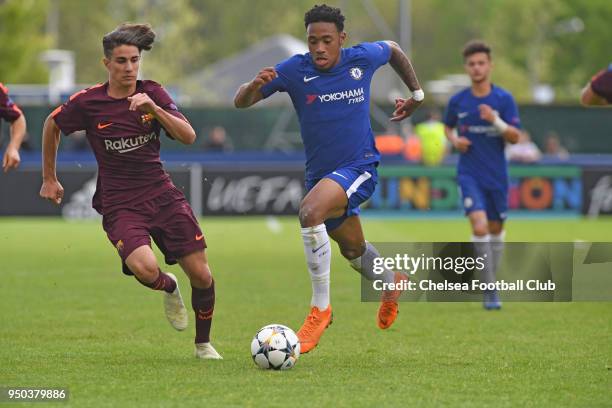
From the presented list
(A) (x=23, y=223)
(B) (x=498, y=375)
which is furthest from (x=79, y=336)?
(A) (x=23, y=223)

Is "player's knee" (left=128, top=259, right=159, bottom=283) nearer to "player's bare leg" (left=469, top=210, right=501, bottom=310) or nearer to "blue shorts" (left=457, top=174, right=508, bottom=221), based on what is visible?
"player's bare leg" (left=469, top=210, right=501, bottom=310)

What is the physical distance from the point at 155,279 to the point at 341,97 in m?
1.80

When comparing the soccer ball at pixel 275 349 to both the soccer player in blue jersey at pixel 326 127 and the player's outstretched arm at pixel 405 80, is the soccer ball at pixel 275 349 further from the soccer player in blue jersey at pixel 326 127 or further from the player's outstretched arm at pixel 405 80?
the player's outstretched arm at pixel 405 80

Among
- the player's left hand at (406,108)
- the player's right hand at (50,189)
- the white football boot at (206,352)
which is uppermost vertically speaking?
the player's left hand at (406,108)

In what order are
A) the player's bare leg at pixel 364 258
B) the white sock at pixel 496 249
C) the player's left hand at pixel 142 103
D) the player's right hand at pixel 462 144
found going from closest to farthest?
1. the player's left hand at pixel 142 103
2. the player's bare leg at pixel 364 258
3. the player's right hand at pixel 462 144
4. the white sock at pixel 496 249

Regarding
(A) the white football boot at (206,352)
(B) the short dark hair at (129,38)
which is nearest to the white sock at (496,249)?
(A) the white football boot at (206,352)

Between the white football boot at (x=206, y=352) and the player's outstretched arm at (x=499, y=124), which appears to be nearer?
the white football boot at (x=206, y=352)

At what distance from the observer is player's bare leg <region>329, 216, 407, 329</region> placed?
9633 mm

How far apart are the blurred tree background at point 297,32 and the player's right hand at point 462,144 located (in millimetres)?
36377

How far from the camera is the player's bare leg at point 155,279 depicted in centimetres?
855

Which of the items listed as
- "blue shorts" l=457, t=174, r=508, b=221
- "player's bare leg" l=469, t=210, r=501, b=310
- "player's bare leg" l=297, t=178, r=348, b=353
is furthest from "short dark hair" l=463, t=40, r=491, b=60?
"player's bare leg" l=297, t=178, r=348, b=353

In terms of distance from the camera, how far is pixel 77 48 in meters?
84.2

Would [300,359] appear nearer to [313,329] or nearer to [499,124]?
[313,329]

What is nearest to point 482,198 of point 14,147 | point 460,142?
point 460,142
